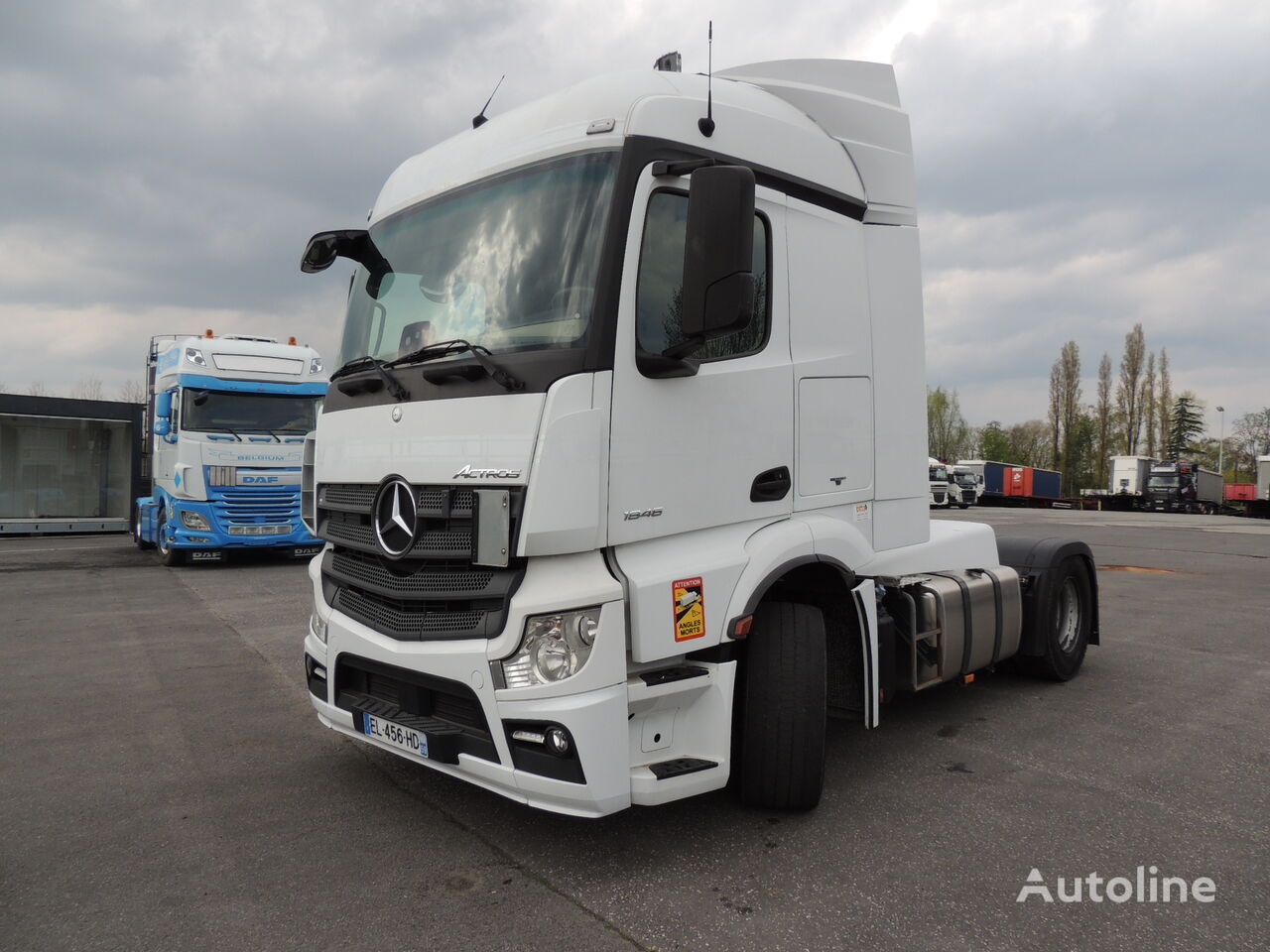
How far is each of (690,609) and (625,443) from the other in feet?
2.23

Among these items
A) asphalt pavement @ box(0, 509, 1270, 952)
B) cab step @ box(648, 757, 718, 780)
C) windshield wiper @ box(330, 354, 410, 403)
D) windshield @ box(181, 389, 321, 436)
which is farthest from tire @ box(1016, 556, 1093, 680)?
windshield @ box(181, 389, 321, 436)

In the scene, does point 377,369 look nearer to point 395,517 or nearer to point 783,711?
point 395,517

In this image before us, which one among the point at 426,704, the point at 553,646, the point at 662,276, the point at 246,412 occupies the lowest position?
the point at 426,704

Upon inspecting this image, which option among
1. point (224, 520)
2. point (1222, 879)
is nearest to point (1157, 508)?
point (224, 520)

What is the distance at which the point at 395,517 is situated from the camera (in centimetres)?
365

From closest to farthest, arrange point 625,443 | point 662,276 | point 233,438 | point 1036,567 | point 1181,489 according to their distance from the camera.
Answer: point 625,443, point 662,276, point 1036,567, point 233,438, point 1181,489

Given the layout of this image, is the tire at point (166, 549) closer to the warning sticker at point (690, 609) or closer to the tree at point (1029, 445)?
the warning sticker at point (690, 609)

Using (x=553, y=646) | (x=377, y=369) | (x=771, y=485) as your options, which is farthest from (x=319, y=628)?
(x=771, y=485)

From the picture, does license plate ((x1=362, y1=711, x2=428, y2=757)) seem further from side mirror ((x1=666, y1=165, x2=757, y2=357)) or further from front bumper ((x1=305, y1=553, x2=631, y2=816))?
side mirror ((x1=666, y1=165, x2=757, y2=357))

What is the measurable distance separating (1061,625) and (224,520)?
11633 mm

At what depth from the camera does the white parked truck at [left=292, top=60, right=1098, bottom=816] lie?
322cm

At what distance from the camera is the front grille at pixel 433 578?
3.32m

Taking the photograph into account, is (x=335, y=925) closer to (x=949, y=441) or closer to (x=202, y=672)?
(x=202, y=672)

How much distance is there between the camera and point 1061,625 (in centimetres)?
657
